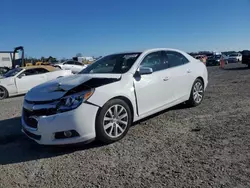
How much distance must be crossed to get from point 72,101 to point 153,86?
1.74m

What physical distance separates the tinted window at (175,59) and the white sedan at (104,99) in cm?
3

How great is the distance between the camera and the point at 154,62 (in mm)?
5352

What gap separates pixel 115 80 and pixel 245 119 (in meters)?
2.79

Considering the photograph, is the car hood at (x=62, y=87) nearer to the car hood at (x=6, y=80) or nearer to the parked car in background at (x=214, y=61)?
the car hood at (x=6, y=80)

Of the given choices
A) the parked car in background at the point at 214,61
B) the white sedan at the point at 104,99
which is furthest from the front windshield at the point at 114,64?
the parked car in background at the point at 214,61

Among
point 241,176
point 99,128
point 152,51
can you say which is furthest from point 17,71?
point 241,176

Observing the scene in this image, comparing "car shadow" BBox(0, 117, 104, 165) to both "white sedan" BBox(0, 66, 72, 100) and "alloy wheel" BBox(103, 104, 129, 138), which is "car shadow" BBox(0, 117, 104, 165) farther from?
"white sedan" BBox(0, 66, 72, 100)

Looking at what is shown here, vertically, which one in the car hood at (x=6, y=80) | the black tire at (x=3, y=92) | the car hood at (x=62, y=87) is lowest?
the black tire at (x=3, y=92)

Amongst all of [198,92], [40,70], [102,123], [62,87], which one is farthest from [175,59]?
[40,70]

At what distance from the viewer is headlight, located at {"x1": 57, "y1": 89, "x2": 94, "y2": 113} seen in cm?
385

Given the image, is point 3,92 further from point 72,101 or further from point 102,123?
point 102,123

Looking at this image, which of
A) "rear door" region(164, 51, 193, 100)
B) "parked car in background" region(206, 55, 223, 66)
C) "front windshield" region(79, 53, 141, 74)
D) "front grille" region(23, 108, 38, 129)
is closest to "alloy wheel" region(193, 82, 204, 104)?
"rear door" region(164, 51, 193, 100)

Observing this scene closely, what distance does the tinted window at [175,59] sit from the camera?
5.74m

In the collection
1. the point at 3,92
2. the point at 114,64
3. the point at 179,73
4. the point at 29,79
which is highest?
the point at 114,64
